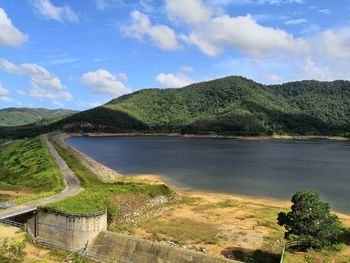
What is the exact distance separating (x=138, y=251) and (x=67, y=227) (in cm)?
860

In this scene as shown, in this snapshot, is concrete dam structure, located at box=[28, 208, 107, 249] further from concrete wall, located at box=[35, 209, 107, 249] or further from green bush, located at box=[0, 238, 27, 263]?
green bush, located at box=[0, 238, 27, 263]

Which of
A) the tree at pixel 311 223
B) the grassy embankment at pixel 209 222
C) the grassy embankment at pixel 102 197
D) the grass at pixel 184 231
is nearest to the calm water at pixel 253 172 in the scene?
the grassy embankment at pixel 209 222

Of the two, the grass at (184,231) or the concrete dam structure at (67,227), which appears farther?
the grass at (184,231)

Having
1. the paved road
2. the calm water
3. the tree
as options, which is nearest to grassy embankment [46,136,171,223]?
the paved road

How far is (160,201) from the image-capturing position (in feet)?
210

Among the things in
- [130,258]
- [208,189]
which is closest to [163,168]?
[208,189]

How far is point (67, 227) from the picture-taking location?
41.5m

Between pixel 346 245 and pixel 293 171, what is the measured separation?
62751 millimetres

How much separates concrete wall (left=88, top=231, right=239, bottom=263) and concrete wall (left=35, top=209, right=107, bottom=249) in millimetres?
1072

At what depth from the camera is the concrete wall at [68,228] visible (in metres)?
41.1

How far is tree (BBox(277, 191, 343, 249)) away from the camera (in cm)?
3844

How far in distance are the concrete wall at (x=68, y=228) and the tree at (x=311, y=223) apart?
21.1 m

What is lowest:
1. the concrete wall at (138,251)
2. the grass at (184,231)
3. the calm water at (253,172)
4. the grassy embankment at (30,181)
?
the grass at (184,231)

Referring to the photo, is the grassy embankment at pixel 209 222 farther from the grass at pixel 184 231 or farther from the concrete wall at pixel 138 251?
the concrete wall at pixel 138 251
